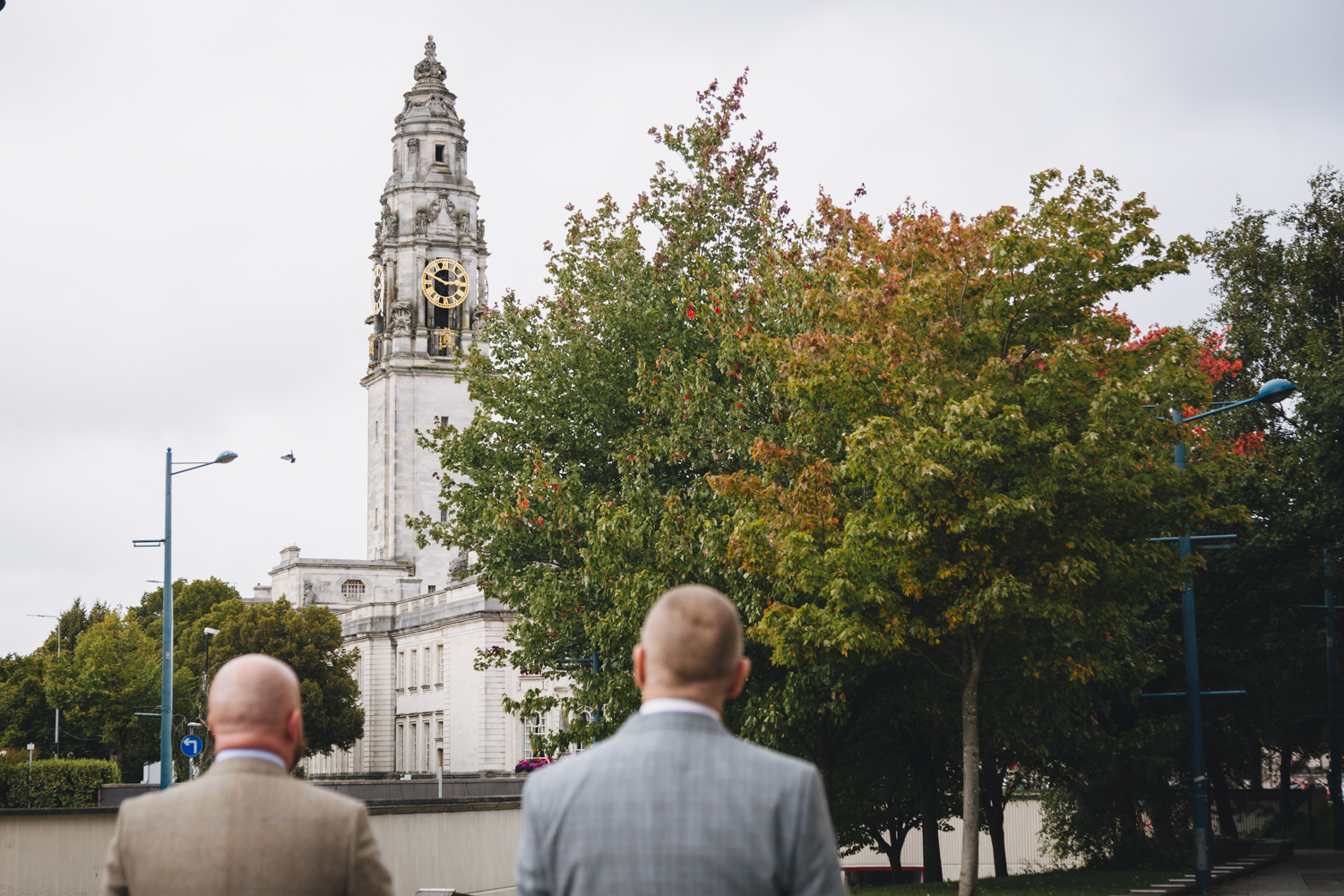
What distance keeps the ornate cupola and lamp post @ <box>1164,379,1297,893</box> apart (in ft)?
320

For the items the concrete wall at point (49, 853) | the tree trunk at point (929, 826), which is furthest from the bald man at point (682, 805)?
the tree trunk at point (929, 826)

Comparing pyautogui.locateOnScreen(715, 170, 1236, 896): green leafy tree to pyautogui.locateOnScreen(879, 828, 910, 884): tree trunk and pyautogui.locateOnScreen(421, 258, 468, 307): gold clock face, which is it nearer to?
pyautogui.locateOnScreen(879, 828, 910, 884): tree trunk

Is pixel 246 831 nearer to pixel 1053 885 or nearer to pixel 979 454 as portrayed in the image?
pixel 979 454

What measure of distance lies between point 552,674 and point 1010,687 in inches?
397

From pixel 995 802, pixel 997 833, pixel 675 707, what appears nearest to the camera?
pixel 675 707

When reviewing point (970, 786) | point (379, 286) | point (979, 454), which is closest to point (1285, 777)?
point (970, 786)

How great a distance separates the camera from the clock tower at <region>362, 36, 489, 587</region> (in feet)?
383

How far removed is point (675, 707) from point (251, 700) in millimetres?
1238

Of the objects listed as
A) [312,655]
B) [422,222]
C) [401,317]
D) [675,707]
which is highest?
[422,222]

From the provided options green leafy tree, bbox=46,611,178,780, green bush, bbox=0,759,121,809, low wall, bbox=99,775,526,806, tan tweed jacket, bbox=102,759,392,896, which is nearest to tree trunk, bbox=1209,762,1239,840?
low wall, bbox=99,775,526,806

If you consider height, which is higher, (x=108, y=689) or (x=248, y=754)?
(x=248, y=754)

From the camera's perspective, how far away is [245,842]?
4012 millimetres

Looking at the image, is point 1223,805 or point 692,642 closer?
point 692,642

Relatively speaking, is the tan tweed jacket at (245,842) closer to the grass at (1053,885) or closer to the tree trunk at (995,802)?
the grass at (1053,885)
